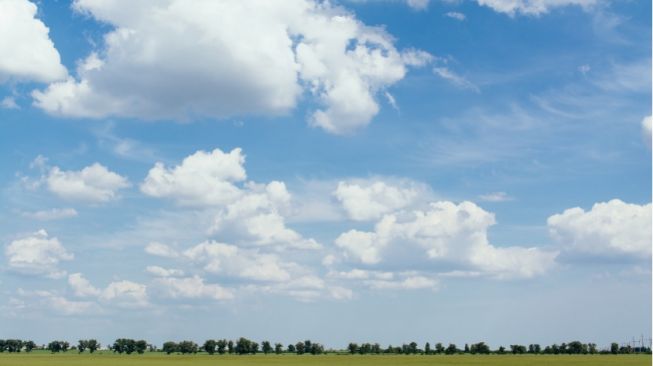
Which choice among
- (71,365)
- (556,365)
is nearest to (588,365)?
(556,365)

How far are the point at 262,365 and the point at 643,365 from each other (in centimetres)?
7647

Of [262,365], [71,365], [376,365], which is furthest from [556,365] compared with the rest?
[71,365]

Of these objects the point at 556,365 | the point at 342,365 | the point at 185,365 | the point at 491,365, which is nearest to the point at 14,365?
the point at 185,365

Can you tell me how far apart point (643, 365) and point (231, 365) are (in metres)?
84.0

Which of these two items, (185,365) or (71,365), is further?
(185,365)

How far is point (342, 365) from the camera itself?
150 m

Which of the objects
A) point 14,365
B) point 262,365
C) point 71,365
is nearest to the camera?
point 14,365

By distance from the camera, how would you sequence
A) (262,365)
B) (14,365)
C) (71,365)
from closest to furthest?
(14,365)
(71,365)
(262,365)

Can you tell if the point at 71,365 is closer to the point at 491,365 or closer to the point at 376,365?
the point at 376,365

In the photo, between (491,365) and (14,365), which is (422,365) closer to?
(491,365)

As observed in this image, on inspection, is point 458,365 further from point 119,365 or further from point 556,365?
point 119,365

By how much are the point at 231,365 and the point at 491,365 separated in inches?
2211

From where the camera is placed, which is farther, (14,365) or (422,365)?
(422,365)

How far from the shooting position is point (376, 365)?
517 feet
